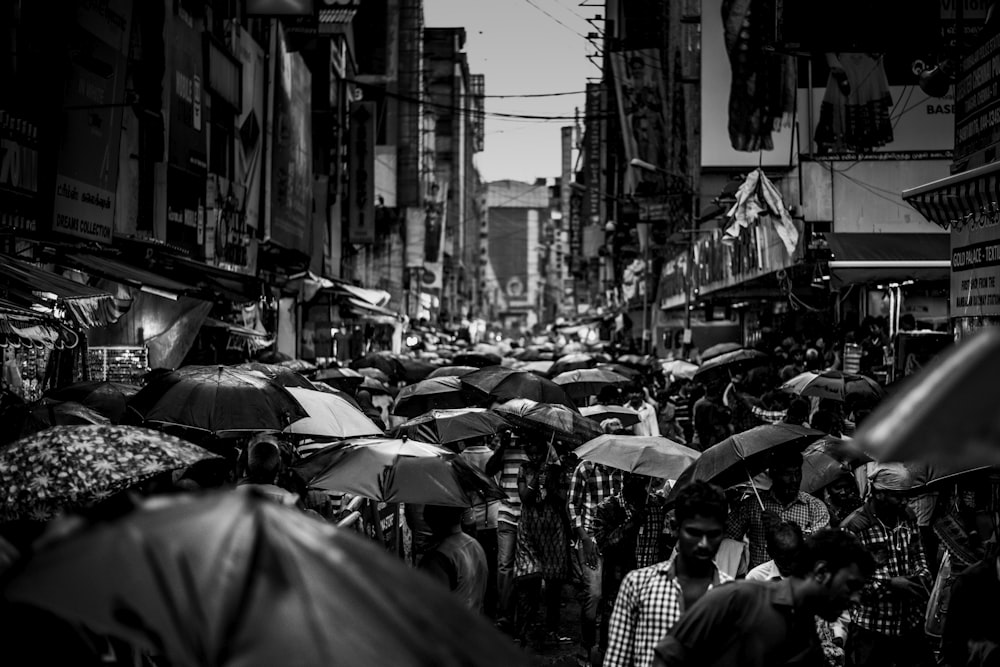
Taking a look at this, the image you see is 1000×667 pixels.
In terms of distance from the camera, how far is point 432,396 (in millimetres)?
14797

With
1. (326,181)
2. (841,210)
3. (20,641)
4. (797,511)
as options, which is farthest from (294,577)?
(326,181)

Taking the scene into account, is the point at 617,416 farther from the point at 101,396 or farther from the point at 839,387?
the point at 101,396

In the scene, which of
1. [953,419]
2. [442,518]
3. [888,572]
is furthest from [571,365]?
[953,419]

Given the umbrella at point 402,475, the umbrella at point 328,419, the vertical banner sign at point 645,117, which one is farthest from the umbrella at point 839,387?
the vertical banner sign at point 645,117

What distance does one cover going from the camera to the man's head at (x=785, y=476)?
23.9 feet

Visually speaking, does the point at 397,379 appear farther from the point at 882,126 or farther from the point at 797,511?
the point at 797,511

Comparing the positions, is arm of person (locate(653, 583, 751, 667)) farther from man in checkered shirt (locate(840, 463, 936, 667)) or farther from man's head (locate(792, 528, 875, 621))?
man in checkered shirt (locate(840, 463, 936, 667))

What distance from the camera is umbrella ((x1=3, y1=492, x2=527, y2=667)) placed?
2410 mm

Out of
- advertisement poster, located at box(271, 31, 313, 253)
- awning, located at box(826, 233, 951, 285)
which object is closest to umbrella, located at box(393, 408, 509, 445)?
awning, located at box(826, 233, 951, 285)

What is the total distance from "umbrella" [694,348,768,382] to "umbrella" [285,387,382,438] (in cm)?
883

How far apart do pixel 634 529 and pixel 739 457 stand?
115cm

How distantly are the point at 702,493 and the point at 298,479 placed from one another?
3723mm

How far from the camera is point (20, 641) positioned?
3.32 metres

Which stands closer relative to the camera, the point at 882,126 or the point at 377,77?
the point at 882,126
